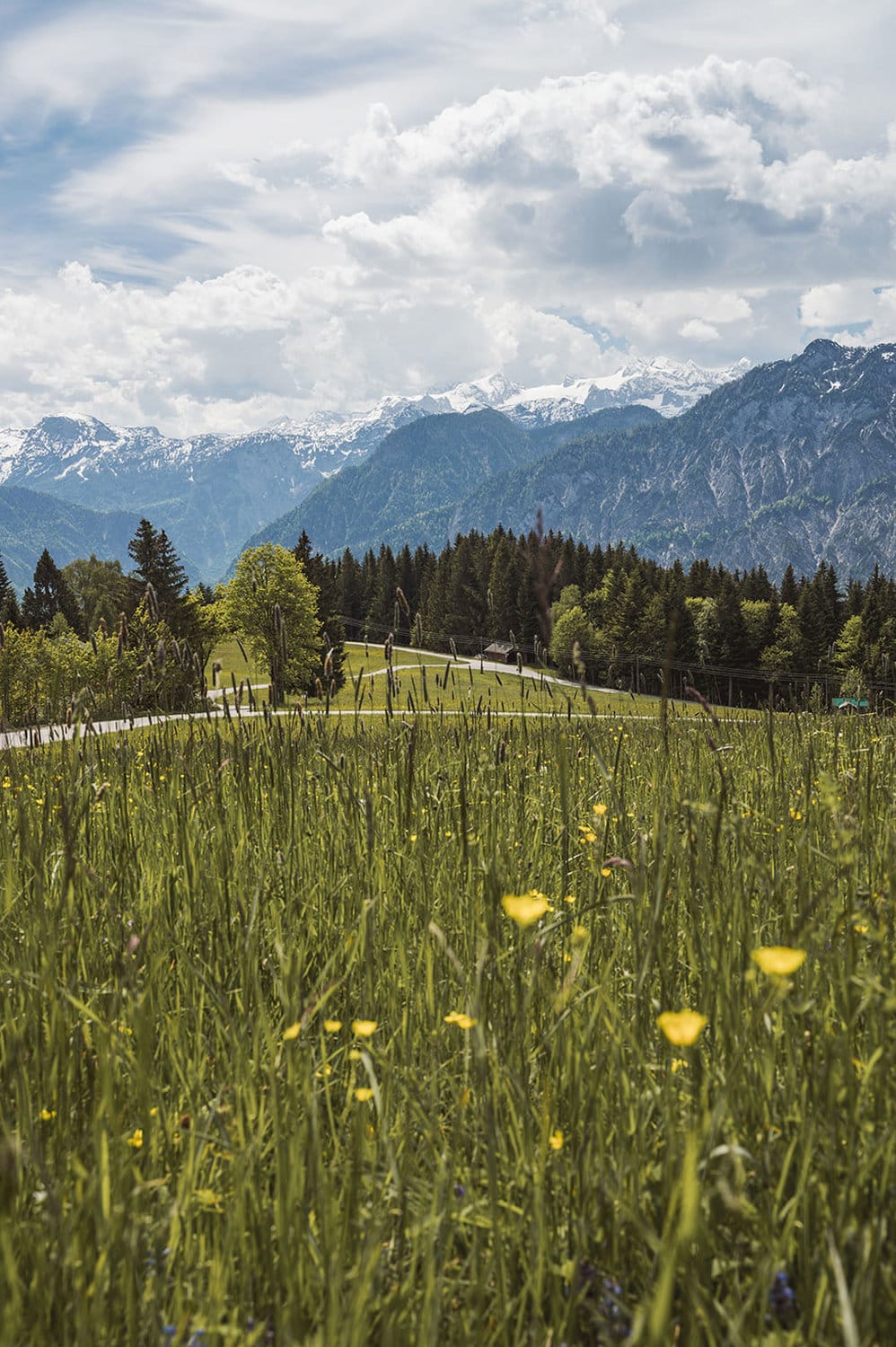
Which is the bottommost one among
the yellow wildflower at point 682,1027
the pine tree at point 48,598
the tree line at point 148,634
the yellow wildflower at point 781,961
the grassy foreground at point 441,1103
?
the grassy foreground at point 441,1103

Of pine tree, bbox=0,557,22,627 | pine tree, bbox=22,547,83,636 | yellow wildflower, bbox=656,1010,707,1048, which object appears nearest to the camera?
yellow wildflower, bbox=656,1010,707,1048

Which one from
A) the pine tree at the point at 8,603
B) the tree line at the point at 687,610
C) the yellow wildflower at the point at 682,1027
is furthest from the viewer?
the tree line at the point at 687,610

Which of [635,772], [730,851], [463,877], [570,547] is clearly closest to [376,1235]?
[463,877]

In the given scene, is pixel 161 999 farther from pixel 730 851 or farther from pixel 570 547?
pixel 570 547

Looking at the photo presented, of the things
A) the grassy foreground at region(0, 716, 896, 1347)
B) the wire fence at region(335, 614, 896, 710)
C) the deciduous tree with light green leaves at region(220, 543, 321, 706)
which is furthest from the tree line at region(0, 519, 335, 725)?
the grassy foreground at region(0, 716, 896, 1347)

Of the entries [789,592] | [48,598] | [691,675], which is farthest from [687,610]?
[48,598]

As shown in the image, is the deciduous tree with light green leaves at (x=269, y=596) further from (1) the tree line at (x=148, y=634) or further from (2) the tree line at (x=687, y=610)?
(2) the tree line at (x=687, y=610)

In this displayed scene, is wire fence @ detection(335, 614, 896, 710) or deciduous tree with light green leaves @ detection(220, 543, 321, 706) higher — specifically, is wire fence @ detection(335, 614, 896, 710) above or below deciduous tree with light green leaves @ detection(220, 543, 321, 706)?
below

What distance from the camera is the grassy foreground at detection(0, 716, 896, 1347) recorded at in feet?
4.24

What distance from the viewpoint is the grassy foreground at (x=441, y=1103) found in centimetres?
129

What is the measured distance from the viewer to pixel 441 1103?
197 cm

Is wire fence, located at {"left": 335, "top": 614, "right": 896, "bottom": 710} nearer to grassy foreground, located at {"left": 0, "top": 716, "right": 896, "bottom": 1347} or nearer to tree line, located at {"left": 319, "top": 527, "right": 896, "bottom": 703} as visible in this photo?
grassy foreground, located at {"left": 0, "top": 716, "right": 896, "bottom": 1347}

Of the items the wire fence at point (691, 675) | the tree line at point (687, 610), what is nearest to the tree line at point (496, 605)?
the tree line at point (687, 610)

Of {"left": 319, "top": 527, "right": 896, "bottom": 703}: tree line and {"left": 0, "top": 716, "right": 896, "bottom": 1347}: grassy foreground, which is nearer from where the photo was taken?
{"left": 0, "top": 716, "right": 896, "bottom": 1347}: grassy foreground
